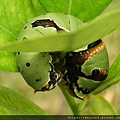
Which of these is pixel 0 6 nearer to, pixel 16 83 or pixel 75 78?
pixel 75 78

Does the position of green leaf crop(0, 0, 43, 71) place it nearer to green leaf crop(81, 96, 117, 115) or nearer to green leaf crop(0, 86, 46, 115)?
green leaf crop(0, 86, 46, 115)

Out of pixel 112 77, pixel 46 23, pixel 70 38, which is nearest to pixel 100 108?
pixel 112 77

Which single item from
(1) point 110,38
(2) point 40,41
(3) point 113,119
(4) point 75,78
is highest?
(2) point 40,41

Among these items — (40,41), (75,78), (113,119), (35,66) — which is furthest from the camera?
(113,119)

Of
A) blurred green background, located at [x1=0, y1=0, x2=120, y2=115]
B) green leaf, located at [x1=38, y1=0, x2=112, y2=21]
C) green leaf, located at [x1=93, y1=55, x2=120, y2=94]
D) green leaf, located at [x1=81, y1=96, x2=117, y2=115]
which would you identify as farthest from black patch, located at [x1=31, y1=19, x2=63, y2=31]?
blurred green background, located at [x1=0, y1=0, x2=120, y2=115]

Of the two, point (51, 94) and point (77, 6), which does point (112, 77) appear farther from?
point (51, 94)

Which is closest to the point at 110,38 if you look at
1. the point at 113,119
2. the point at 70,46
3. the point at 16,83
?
the point at 16,83

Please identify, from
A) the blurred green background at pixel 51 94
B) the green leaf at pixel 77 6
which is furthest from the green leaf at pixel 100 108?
the blurred green background at pixel 51 94
